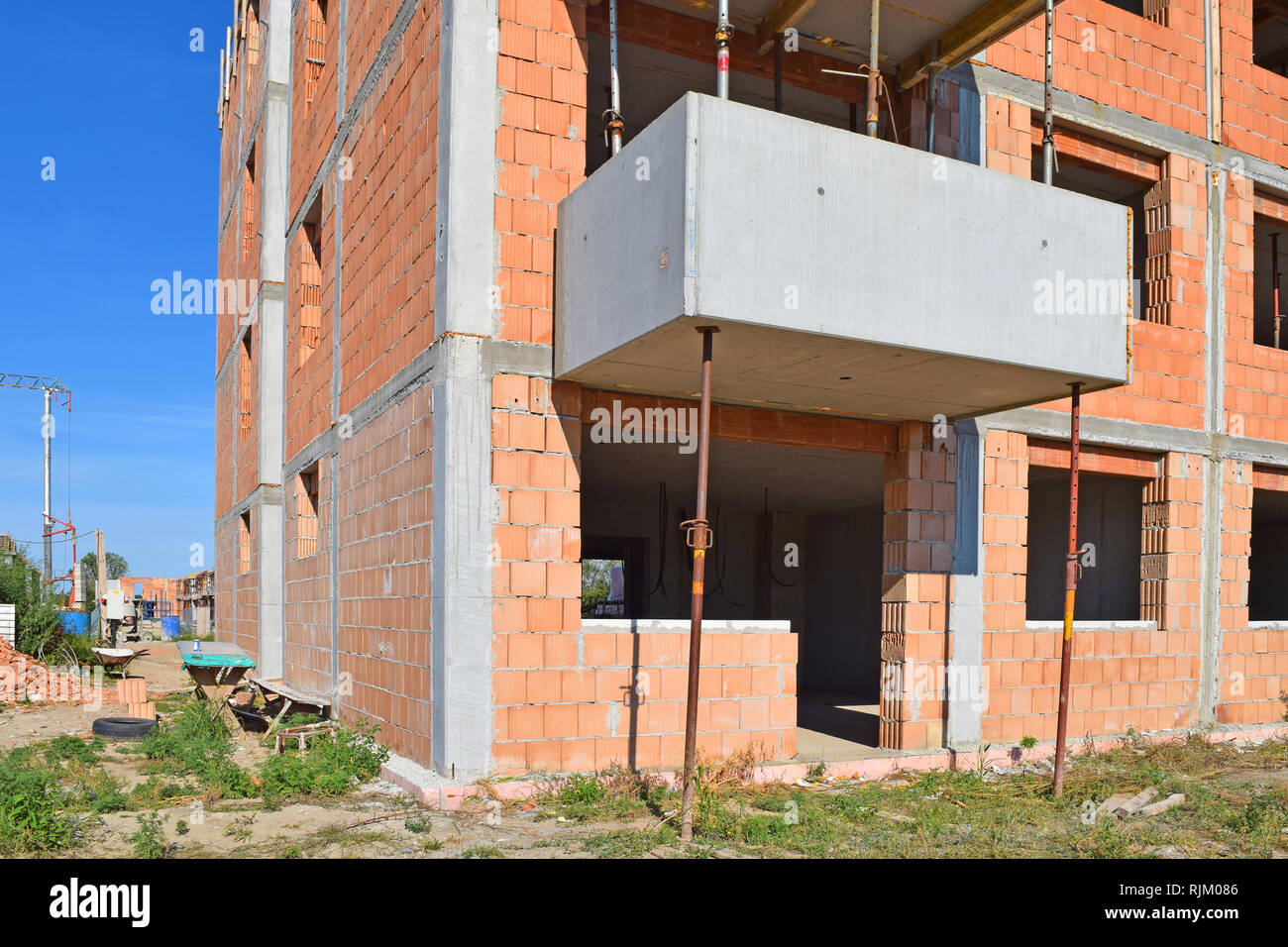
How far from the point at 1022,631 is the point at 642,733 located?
4.52 metres

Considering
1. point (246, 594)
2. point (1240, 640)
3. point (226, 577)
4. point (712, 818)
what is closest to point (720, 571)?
point (1240, 640)

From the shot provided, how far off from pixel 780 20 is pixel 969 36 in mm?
1778

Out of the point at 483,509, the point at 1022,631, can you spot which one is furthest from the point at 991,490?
the point at 483,509

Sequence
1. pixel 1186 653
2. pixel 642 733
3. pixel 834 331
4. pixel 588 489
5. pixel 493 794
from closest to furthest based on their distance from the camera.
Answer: pixel 834 331 < pixel 493 794 < pixel 642 733 < pixel 1186 653 < pixel 588 489

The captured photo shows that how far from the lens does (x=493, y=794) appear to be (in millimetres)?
7762

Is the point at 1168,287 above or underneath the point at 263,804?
above

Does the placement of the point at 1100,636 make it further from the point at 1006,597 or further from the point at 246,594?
the point at 246,594

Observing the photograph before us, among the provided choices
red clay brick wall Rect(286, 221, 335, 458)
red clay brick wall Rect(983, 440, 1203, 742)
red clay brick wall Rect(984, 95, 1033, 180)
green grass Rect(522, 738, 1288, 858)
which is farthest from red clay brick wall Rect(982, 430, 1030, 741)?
red clay brick wall Rect(286, 221, 335, 458)

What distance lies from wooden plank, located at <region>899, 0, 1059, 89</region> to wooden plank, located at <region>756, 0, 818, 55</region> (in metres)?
1.42

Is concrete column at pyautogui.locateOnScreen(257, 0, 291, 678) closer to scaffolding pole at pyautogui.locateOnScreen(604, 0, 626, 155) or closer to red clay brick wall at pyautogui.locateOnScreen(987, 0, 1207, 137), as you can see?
scaffolding pole at pyautogui.locateOnScreen(604, 0, 626, 155)

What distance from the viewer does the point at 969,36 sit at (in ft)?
31.0

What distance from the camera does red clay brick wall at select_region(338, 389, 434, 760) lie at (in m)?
→ 8.65

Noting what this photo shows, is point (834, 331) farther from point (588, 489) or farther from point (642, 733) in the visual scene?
point (588, 489)

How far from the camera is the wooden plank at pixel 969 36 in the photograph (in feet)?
29.5
